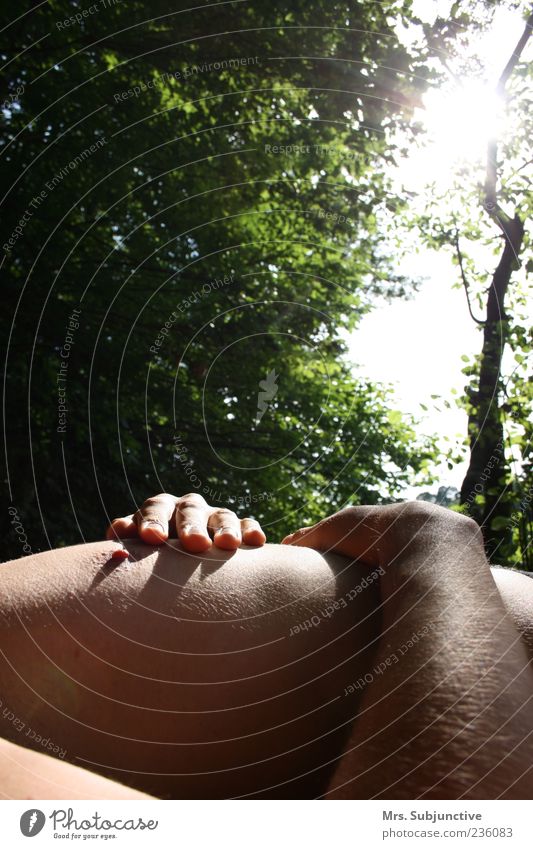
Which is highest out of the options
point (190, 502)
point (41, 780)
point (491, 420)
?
point (491, 420)

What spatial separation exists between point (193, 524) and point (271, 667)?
0.28m

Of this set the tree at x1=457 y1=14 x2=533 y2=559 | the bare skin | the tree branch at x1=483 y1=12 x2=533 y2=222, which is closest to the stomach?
the bare skin

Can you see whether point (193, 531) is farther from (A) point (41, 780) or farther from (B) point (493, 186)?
(B) point (493, 186)

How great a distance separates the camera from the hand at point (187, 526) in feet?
3.29

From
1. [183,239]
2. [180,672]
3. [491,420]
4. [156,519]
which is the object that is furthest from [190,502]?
[183,239]

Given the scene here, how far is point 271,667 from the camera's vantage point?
84cm

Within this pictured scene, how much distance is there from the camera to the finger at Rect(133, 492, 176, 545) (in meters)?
Result: 1.01

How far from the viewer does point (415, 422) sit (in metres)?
4.29

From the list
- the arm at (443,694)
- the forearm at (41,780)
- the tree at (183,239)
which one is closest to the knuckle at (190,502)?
the arm at (443,694)

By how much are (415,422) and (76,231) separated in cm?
245

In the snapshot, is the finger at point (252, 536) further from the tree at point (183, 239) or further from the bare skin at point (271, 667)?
the tree at point (183, 239)
